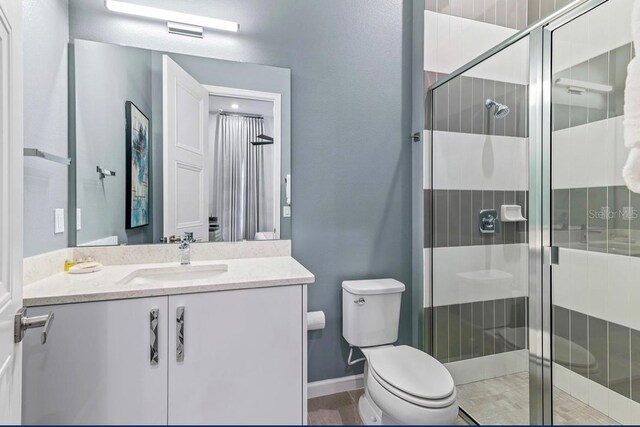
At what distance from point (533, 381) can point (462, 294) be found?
1.71 ft

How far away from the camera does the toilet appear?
4.13ft

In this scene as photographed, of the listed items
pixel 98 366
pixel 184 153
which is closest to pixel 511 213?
pixel 184 153

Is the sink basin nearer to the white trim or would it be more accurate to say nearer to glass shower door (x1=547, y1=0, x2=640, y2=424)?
the white trim

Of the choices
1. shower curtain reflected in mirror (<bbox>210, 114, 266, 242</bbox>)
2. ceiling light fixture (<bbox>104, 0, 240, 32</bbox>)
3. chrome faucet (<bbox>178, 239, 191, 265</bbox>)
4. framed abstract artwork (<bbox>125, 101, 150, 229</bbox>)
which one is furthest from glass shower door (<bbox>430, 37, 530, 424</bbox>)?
framed abstract artwork (<bbox>125, 101, 150, 229</bbox>)

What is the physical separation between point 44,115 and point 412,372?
193cm

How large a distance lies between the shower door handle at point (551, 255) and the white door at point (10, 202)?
70.9 inches

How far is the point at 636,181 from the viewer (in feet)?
3.03

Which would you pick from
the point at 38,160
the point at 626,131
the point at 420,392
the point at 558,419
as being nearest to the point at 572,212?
the point at 626,131

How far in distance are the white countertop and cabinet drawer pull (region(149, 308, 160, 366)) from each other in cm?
8

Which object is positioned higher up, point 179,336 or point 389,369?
point 179,336

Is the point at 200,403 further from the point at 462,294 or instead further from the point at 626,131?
the point at 626,131

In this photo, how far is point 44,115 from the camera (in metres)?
1.33

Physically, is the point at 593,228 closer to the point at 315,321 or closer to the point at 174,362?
the point at 315,321

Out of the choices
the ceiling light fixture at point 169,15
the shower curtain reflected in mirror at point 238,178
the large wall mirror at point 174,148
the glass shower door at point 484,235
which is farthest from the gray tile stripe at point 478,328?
the ceiling light fixture at point 169,15
